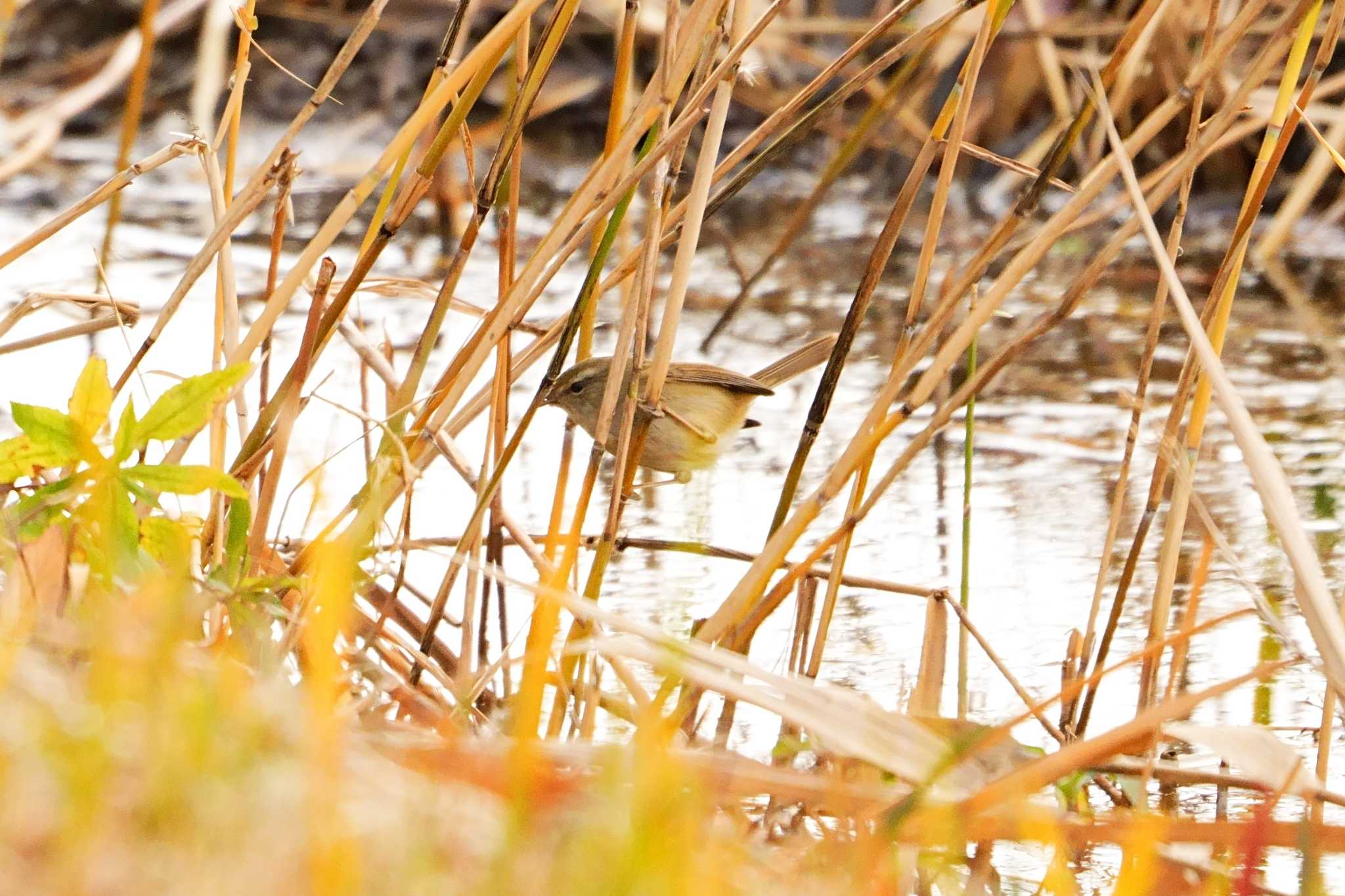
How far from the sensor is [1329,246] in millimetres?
4352

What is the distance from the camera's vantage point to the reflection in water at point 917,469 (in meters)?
2.05

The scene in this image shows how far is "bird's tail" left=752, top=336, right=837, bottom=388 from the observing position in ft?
7.23

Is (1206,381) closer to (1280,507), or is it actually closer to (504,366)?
(1280,507)

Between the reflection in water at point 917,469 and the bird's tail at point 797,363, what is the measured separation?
0.23 m

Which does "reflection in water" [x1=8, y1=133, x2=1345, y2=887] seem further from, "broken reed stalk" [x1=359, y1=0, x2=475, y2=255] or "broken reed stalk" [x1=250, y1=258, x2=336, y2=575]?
"broken reed stalk" [x1=359, y1=0, x2=475, y2=255]

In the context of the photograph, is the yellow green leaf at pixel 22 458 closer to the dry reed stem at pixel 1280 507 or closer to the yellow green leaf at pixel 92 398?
the yellow green leaf at pixel 92 398

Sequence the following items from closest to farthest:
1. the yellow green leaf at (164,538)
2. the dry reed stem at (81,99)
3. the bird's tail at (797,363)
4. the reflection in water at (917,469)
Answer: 1. the yellow green leaf at (164,538)
2. the reflection in water at (917,469)
3. the bird's tail at (797,363)
4. the dry reed stem at (81,99)

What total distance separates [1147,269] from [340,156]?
2.68 meters

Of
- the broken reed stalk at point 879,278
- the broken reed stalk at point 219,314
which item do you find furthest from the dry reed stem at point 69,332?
the broken reed stalk at point 879,278

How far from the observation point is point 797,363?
2.33 metres

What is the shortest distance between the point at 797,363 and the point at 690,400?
16cm

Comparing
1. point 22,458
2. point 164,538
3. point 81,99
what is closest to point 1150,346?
point 164,538

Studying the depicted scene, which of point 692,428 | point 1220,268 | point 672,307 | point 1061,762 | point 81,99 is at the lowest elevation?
point 1061,762

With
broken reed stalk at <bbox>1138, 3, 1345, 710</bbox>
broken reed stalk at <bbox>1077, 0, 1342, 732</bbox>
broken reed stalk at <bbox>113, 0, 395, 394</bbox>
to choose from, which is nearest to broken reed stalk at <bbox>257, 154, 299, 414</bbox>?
broken reed stalk at <bbox>113, 0, 395, 394</bbox>
